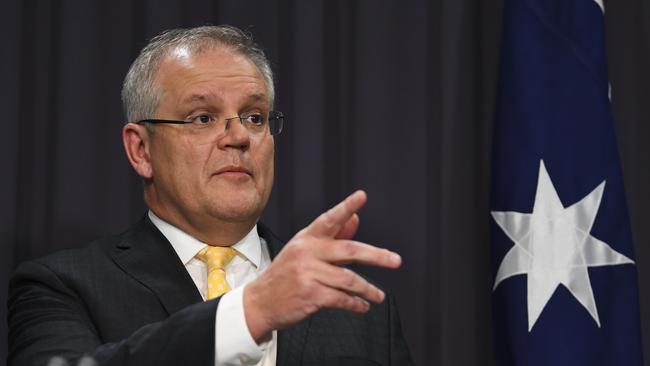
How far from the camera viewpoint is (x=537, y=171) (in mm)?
2539

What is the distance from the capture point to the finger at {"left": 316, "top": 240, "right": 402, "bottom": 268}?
1364 mm

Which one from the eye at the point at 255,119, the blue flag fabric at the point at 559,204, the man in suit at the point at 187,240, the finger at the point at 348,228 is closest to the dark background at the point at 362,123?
the blue flag fabric at the point at 559,204

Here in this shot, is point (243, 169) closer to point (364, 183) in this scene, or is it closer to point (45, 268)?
point (45, 268)

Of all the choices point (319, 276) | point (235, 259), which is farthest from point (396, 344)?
point (319, 276)

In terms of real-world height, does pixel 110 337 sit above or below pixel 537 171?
below

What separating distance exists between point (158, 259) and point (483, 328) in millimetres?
1122

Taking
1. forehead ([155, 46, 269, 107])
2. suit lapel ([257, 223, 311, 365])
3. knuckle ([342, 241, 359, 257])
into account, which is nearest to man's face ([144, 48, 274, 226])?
forehead ([155, 46, 269, 107])

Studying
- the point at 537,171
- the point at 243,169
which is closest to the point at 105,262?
the point at 243,169

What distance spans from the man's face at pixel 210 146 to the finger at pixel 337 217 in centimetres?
65

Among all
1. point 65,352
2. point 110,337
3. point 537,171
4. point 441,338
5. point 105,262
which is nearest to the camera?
point 65,352

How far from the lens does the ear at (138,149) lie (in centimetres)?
218

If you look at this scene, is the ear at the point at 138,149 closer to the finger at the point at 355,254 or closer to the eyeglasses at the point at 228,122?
the eyeglasses at the point at 228,122

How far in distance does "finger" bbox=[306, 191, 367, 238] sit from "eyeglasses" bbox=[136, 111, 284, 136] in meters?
0.70

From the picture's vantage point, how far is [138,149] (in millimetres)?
2199
